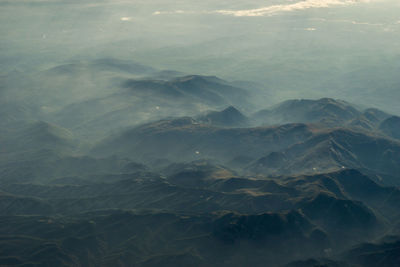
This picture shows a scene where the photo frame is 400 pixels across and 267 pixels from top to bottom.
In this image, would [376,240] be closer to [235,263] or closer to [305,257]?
[305,257]

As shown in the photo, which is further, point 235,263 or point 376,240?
point 376,240

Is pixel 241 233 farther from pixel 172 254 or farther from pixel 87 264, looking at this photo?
pixel 87 264

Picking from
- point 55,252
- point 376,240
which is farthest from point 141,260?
point 376,240

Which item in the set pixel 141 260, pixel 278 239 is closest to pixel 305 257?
pixel 278 239

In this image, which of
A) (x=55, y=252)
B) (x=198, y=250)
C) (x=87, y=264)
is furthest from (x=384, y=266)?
(x=55, y=252)

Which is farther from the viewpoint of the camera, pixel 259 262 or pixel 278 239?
pixel 278 239

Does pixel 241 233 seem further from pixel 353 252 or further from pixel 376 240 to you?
pixel 376 240

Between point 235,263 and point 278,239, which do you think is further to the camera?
point 278,239

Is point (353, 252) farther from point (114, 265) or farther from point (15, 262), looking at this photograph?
point (15, 262)
